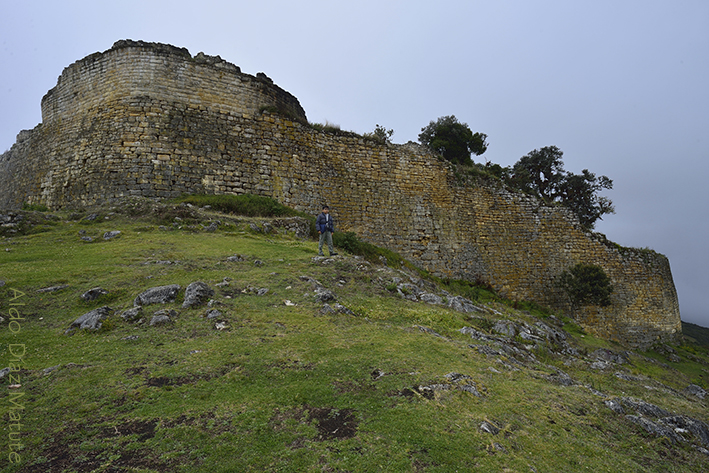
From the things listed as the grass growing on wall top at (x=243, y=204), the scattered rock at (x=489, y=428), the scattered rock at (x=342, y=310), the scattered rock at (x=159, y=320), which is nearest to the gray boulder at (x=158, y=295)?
the scattered rock at (x=159, y=320)

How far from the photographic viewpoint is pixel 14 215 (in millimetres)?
10633

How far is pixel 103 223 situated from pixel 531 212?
777 inches

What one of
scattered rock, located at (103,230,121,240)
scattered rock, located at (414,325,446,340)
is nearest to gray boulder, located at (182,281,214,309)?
scattered rock, located at (414,325,446,340)

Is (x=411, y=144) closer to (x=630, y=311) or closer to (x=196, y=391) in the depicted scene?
(x=630, y=311)

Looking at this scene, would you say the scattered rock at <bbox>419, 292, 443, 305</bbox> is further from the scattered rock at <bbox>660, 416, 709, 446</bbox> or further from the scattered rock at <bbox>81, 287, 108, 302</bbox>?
the scattered rock at <bbox>81, 287, 108, 302</bbox>

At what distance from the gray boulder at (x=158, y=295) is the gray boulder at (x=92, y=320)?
1.55 ft

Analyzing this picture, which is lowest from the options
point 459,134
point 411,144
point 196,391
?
point 196,391

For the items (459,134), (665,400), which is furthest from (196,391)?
(459,134)

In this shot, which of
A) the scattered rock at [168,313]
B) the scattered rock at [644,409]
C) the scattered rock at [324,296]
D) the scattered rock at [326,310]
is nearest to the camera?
the scattered rock at [644,409]

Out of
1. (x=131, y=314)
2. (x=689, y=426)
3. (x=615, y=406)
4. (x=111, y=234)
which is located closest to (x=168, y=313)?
(x=131, y=314)

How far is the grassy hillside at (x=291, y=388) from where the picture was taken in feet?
9.62

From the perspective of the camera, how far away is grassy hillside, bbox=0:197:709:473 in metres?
2.93

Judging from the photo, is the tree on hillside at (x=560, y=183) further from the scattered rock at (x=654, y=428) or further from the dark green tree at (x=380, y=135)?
the scattered rock at (x=654, y=428)

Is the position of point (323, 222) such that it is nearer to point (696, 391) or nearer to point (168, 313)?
point (168, 313)
